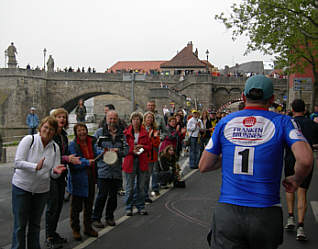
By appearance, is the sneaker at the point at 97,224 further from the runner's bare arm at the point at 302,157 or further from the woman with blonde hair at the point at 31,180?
the runner's bare arm at the point at 302,157

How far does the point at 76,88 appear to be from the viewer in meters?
48.2

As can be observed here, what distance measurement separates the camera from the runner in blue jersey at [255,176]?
2.83 meters

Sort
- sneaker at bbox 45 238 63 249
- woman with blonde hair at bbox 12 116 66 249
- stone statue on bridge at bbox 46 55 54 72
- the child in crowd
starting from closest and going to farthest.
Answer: woman with blonde hair at bbox 12 116 66 249, sneaker at bbox 45 238 63 249, the child in crowd, stone statue on bridge at bbox 46 55 54 72

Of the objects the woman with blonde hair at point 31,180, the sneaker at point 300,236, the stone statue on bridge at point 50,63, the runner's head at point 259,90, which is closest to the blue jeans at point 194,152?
the sneaker at point 300,236

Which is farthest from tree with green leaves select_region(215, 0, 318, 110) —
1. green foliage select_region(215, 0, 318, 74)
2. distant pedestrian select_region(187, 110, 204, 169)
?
distant pedestrian select_region(187, 110, 204, 169)

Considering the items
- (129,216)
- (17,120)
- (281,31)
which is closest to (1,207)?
(129,216)

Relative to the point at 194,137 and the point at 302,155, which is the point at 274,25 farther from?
the point at 302,155

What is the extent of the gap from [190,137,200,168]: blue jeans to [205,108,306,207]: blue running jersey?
33.7 feet

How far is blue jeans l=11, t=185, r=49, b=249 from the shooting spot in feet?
14.7

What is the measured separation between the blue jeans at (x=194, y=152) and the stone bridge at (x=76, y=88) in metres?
26.2

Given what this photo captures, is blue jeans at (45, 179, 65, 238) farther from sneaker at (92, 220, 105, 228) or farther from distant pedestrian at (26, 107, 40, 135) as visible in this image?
distant pedestrian at (26, 107, 40, 135)

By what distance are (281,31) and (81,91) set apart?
31293 millimetres

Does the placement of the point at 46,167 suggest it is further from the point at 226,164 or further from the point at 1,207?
the point at 1,207

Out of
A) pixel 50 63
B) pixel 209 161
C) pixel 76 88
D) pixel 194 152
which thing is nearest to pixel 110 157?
pixel 209 161
